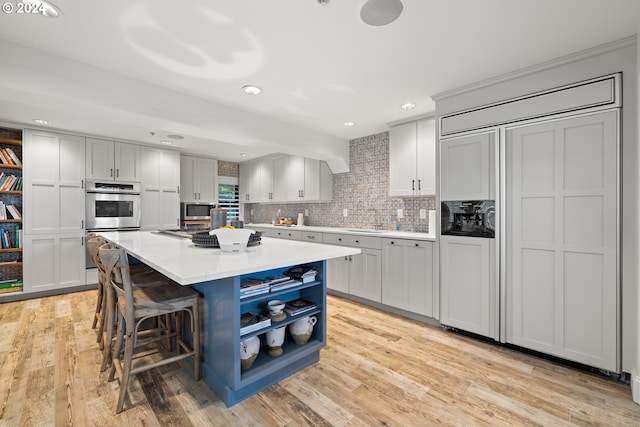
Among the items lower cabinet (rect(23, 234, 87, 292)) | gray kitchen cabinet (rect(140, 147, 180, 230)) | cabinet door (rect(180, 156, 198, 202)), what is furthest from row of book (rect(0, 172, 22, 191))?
cabinet door (rect(180, 156, 198, 202))

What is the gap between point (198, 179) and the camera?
569 centimetres

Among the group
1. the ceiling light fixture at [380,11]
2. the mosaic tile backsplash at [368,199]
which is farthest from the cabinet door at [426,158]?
the ceiling light fixture at [380,11]

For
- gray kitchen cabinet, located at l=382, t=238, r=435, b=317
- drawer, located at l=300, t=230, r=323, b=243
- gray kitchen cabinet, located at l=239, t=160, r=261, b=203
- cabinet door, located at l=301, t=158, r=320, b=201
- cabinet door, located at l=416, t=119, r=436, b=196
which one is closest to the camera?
gray kitchen cabinet, located at l=382, t=238, r=435, b=317

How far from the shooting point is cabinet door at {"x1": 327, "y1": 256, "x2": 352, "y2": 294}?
12.5ft

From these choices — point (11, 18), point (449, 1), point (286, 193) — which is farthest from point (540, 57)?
point (286, 193)

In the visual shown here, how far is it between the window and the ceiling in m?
3.33

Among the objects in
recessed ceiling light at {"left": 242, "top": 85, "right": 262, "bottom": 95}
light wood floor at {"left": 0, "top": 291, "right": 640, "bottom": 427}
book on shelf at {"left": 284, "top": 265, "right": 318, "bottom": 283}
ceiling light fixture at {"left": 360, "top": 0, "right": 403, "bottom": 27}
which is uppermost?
ceiling light fixture at {"left": 360, "top": 0, "right": 403, "bottom": 27}

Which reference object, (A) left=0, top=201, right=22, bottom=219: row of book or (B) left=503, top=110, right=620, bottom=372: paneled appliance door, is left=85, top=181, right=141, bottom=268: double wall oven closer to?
(A) left=0, top=201, right=22, bottom=219: row of book

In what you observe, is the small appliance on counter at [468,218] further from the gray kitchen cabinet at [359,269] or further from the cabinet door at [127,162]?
the cabinet door at [127,162]

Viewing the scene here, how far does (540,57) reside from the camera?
2125mm

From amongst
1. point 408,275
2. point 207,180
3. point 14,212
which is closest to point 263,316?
point 408,275

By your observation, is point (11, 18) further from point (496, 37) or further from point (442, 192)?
point (442, 192)

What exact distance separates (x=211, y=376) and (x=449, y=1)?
106 inches

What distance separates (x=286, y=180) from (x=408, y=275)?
9.47ft
